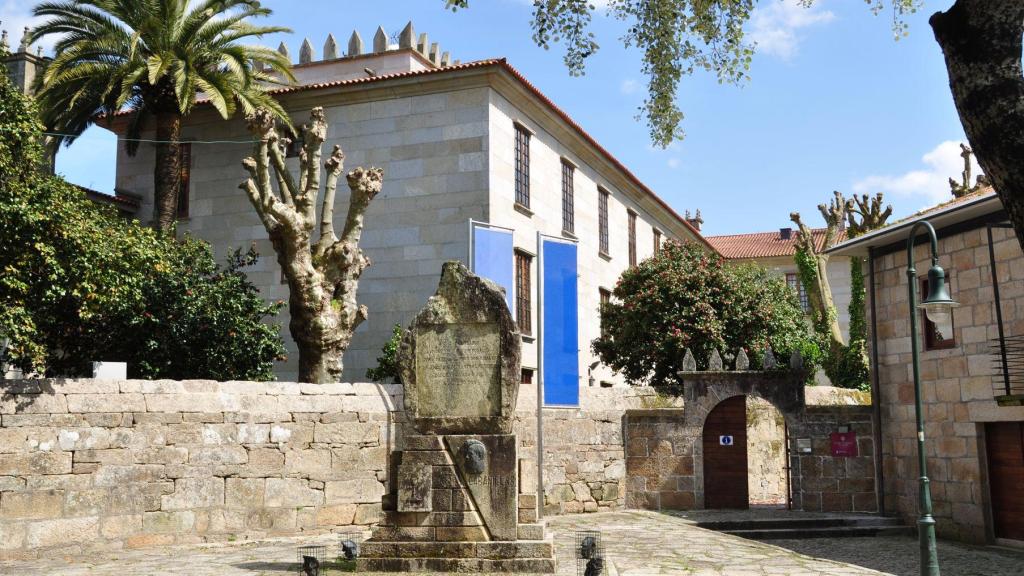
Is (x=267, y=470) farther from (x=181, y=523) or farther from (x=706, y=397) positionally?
(x=706, y=397)

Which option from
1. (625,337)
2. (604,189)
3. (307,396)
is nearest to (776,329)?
(625,337)

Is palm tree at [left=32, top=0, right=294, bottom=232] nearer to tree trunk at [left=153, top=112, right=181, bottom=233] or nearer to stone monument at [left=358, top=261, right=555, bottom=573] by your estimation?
tree trunk at [left=153, top=112, right=181, bottom=233]

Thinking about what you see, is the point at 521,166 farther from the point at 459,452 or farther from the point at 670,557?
the point at 459,452

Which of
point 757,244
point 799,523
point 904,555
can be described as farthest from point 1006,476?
point 757,244

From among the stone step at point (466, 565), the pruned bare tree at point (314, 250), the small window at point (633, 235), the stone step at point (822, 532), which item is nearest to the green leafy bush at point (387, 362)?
the pruned bare tree at point (314, 250)

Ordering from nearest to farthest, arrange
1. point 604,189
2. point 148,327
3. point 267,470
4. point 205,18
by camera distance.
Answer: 1. point 267,470
2. point 148,327
3. point 205,18
4. point 604,189

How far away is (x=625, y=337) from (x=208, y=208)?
10.6 metres

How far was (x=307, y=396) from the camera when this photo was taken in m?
13.9

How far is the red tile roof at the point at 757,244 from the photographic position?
50.2m

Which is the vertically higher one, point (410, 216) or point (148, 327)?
point (410, 216)

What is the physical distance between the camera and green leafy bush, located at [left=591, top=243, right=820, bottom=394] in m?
21.5

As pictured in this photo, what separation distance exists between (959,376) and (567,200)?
12.1 metres

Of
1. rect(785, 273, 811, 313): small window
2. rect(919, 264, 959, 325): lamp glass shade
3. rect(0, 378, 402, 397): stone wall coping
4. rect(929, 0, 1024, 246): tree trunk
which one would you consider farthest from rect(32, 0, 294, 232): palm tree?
rect(785, 273, 811, 313): small window

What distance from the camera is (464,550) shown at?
9.73 m
